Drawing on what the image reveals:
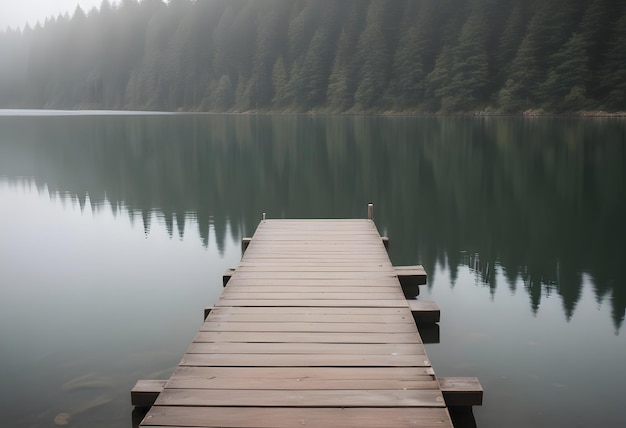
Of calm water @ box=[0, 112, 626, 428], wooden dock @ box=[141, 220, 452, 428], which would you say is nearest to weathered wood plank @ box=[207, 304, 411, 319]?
wooden dock @ box=[141, 220, 452, 428]

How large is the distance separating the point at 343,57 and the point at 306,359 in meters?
89.4

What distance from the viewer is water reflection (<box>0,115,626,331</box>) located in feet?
39.9

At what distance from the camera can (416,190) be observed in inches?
824

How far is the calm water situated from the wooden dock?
38.2 inches

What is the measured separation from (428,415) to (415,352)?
1112mm

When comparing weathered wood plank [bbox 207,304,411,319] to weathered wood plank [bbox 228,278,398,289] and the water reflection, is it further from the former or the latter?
the water reflection

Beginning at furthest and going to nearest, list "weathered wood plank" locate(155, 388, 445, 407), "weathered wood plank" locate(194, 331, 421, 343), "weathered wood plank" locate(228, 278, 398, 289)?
1. "weathered wood plank" locate(228, 278, 398, 289)
2. "weathered wood plank" locate(194, 331, 421, 343)
3. "weathered wood plank" locate(155, 388, 445, 407)

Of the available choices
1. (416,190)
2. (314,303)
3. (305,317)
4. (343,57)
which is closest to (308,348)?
(305,317)

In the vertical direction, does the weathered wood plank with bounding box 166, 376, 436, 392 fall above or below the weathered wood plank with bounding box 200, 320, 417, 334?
below

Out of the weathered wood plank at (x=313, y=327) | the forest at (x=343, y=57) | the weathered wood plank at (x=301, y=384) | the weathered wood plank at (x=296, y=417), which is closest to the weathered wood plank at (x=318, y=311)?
the weathered wood plank at (x=313, y=327)

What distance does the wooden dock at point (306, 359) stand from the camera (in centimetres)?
450

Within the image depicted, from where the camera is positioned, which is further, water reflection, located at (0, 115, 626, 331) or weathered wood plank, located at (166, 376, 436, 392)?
water reflection, located at (0, 115, 626, 331)

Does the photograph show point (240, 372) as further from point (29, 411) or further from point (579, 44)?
point (579, 44)

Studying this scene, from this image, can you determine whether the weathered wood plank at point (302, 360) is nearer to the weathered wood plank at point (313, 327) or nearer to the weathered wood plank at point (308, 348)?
the weathered wood plank at point (308, 348)
